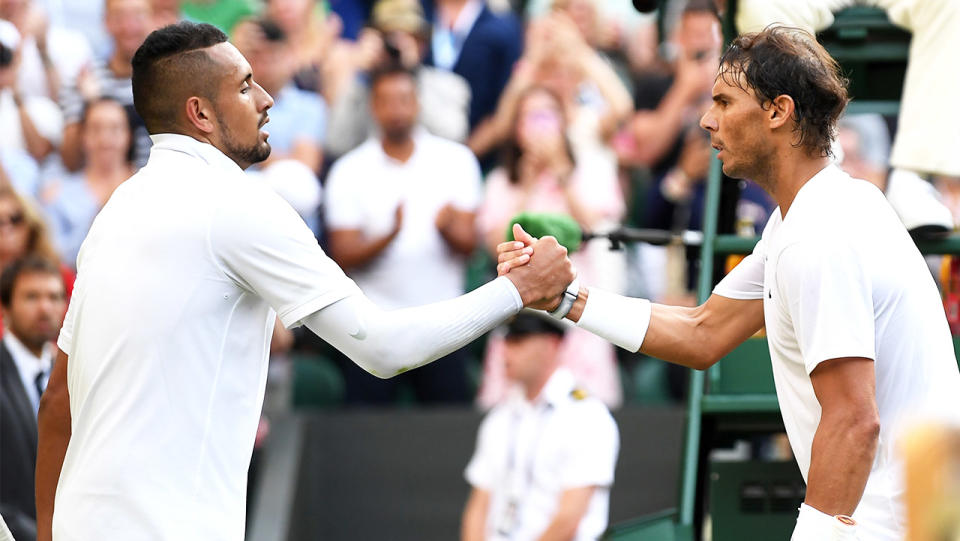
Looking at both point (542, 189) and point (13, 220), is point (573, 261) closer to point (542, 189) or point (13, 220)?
point (542, 189)

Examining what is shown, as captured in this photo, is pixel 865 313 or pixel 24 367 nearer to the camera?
pixel 865 313

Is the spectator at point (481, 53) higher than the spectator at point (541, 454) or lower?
higher

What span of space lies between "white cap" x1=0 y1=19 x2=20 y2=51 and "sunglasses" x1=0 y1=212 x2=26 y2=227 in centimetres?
106

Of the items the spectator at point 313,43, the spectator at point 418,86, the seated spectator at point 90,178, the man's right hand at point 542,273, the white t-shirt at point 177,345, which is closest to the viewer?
the white t-shirt at point 177,345

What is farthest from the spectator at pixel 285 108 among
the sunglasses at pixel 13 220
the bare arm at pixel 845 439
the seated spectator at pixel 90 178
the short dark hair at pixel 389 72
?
the bare arm at pixel 845 439

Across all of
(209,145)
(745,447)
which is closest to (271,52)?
(745,447)

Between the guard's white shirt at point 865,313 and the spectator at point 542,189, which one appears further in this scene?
the spectator at point 542,189

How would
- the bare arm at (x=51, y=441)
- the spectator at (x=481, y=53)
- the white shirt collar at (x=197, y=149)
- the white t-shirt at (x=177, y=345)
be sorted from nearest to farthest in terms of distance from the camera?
the white t-shirt at (x=177, y=345)
the white shirt collar at (x=197, y=149)
the bare arm at (x=51, y=441)
the spectator at (x=481, y=53)

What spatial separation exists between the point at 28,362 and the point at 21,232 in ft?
3.11

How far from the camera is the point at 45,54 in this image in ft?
26.0

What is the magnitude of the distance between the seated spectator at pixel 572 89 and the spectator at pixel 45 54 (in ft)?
7.28

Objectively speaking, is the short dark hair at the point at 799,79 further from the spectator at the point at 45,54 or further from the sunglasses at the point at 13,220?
the spectator at the point at 45,54

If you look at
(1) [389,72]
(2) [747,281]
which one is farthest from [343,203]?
(2) [747,281]

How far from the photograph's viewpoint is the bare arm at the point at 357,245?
7.58m
